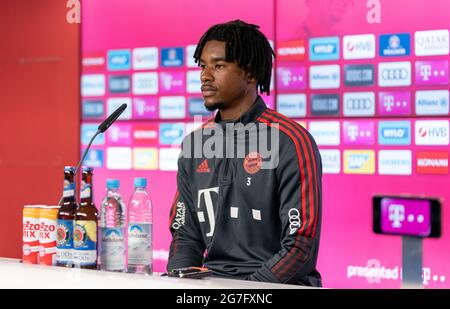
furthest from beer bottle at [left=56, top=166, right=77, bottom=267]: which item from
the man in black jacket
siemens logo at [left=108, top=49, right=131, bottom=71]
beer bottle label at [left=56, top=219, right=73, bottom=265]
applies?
siemens logo at [left=108, top=49, right=131, bottom=71]

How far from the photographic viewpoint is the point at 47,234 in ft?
5.03

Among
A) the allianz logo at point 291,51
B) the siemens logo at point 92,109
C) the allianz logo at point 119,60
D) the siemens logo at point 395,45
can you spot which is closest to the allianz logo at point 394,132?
the siemens logo at point 395,45

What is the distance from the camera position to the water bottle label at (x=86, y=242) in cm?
146

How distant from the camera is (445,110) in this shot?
2740 millimetres

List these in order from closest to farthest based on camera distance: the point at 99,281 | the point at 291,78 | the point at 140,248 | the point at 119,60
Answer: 1. the point at 99,281
2. the point at 140,248
3. the point at 291,78
4. the point at 119,60

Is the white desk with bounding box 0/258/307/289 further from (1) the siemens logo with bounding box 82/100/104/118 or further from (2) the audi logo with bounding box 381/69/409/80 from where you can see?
(1) the siemens logo with bounding box 82/100/104/118

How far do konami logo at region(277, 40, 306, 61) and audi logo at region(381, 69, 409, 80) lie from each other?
1.28ft

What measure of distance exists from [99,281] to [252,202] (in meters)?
0.59

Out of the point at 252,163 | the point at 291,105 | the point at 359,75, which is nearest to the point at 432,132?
the point at 359,75

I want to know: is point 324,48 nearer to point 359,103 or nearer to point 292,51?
point 292,51

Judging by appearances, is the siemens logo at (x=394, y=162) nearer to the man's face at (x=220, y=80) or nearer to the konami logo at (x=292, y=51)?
the konami logo at (x=292, y=51)

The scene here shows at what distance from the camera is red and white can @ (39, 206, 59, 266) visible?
1.53m

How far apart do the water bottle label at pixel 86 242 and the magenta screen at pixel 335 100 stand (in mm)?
1690
